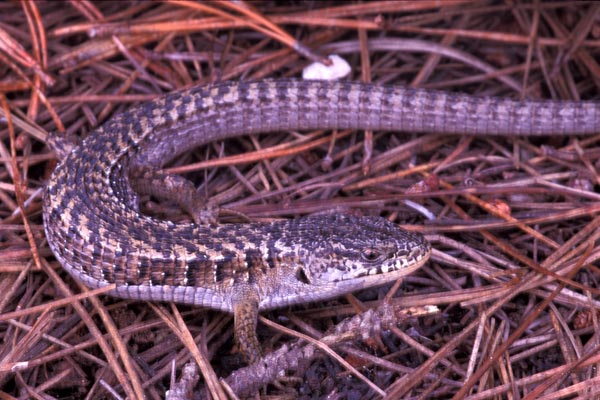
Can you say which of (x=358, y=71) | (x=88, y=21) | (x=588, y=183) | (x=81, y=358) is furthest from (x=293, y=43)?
(x=81, y=358)

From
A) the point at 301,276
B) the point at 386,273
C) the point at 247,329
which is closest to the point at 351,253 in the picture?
the point at 386,273

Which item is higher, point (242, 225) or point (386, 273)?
point (242, 225)

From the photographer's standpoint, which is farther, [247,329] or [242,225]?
[242,225]

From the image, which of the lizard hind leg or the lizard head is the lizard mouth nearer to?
the lizard head

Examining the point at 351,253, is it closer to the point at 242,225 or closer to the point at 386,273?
the point at 386,273

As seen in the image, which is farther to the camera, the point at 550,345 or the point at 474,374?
the point at 550,345

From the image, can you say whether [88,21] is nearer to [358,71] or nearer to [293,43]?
[293,43]

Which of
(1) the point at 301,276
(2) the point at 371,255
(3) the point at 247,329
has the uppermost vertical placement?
(2) the point at 371,255
